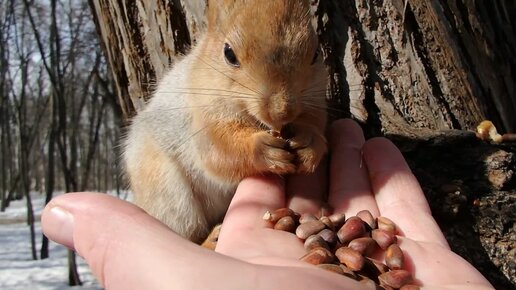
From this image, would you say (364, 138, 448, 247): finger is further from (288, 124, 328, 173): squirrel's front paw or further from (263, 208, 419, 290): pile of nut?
(288, 124, 328, 173): squirrel's front paw

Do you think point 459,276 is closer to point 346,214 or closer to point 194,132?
point 346,214

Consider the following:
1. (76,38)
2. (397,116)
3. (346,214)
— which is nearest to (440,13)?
(397,116)

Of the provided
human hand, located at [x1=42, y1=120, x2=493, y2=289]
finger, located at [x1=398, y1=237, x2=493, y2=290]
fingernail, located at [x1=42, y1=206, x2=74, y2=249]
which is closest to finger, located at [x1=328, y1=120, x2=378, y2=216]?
human hand, located at [x1=42, y1=120, x2=493, y2=289]

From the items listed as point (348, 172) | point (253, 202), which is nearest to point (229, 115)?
point (253, 202)

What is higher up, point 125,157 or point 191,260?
point 125,157

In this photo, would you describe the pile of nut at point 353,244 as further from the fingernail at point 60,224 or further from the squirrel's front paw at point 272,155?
the fingernail at point 60,224

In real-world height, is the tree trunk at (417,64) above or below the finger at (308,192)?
above

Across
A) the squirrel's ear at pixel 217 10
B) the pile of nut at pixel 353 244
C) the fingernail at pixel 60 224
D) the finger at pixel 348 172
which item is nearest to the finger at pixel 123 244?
the fingernail at pixel 60 224
